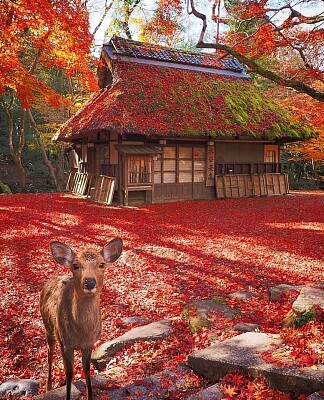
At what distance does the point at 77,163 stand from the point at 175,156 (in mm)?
6545

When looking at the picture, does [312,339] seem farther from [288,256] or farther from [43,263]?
[43,263]

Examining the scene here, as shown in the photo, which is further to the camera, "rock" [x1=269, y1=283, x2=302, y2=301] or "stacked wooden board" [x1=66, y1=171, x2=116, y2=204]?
"stacked wooden board" [x1=66, y1=171, x2=116, y2=204]

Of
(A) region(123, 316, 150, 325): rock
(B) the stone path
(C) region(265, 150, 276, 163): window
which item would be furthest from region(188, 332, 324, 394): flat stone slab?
(C) region(265, 150, 276, 163): window

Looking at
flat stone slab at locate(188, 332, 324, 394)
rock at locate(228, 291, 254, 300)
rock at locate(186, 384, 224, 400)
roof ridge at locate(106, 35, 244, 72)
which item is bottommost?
rock at locate(228, 291, 254, 300)

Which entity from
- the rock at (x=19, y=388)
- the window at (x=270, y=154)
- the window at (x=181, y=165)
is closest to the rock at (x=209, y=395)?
the rock at (x=19, y=388)

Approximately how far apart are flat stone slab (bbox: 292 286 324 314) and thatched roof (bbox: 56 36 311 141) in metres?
11.3

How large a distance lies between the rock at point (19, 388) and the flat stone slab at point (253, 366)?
1443mm

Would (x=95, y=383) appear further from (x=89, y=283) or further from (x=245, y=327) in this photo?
(x=245, y=327)

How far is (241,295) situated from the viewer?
588 cm

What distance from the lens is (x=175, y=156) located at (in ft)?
58.2

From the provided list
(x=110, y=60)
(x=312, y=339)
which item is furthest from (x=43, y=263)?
(x=110, y=60)

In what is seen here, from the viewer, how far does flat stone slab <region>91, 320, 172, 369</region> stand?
13.5ft

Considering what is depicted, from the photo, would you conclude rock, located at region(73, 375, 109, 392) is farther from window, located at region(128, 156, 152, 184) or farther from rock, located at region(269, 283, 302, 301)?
window, located at region(128, 156, 152, 184)

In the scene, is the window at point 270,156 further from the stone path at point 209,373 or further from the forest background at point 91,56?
the stone path at point 209,373
